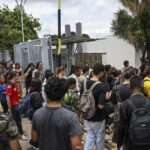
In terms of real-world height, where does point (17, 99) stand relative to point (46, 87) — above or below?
below

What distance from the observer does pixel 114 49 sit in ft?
111

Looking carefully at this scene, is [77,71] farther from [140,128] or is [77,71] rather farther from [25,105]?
[140,128]

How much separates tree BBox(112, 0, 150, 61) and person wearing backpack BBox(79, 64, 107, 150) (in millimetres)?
17270

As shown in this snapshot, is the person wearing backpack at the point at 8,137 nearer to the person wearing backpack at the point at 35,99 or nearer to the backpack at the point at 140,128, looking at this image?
the backpack at the point at 140,128

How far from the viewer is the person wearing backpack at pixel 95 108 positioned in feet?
28.0

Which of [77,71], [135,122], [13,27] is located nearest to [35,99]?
[77,71]

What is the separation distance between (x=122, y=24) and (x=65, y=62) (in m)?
3.63

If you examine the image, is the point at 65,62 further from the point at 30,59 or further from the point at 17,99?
the point at 17,99

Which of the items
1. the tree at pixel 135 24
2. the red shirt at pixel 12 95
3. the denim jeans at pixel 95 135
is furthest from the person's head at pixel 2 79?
the tree at pixel 135 24

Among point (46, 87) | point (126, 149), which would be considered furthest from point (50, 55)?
point (46, 87)

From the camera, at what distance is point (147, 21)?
26.7m

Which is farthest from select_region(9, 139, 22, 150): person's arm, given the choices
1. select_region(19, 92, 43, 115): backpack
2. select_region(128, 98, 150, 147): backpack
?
select_region(19, 92, 43, 115): backpack

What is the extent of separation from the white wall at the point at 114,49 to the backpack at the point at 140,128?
26.0m

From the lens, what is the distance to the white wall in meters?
33.3
